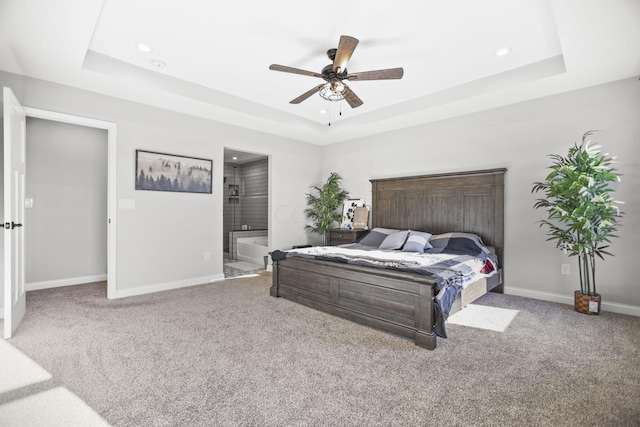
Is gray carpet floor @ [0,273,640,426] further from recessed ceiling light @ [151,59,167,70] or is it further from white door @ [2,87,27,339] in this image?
recessed ceiling light @ [151,59,167,70]

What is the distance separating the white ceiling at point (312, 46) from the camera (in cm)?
242

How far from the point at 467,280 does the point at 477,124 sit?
96.3 inches

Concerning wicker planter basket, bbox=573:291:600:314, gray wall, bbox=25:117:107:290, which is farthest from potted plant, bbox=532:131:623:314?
gray wall, bbox=25:117:107:290

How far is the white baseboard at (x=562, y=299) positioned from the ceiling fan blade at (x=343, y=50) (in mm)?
3464

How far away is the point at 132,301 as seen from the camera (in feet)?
12.0

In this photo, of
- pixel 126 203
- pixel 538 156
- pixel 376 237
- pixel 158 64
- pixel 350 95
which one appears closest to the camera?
pixel 350 95

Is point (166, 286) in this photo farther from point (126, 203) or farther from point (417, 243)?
point (417, 243)

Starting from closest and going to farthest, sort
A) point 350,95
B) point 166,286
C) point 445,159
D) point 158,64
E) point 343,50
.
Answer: point 343,50
point 350,95
point 158,64
point 166,286
point 445,159

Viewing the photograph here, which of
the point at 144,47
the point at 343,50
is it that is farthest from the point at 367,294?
the point at 144,47

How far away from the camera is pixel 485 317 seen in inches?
125

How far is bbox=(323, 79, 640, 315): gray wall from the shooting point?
129 inches

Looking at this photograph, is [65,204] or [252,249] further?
[252,249]

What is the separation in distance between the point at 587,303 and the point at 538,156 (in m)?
1.75

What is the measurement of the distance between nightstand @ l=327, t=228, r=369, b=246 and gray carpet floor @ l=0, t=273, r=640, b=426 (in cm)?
223
